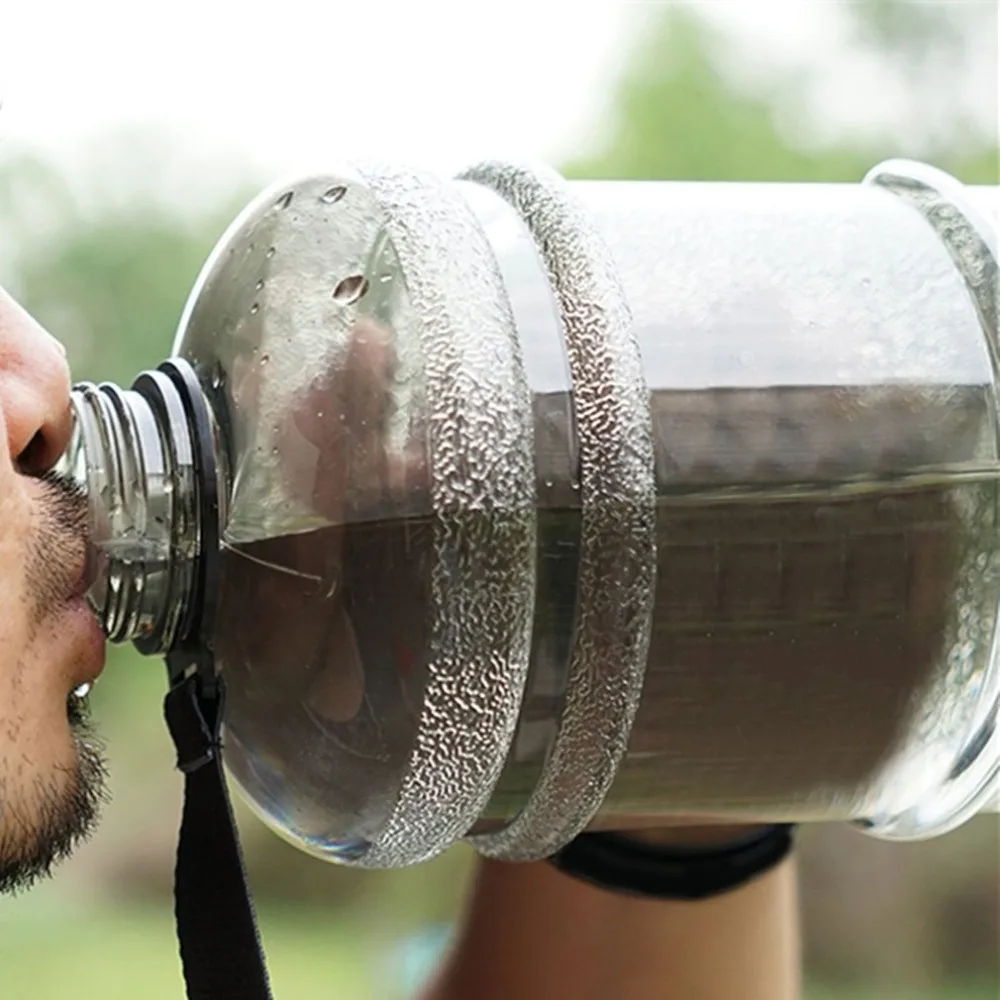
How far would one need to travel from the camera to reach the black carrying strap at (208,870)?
0.47 meters

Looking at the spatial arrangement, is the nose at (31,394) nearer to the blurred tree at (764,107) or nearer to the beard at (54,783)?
the beard at (54,783)

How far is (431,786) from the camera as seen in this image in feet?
1.57

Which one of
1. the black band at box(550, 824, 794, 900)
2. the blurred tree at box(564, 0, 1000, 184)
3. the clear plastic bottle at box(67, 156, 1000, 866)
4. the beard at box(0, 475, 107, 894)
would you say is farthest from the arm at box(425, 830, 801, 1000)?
the blurred tree at box(564, 0, 1000, 184)

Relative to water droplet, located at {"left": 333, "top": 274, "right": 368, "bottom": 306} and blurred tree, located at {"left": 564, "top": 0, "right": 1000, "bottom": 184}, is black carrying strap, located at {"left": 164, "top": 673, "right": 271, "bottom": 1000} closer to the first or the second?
water droplet, located at {"left": 333, "top": 274, "right": 368, "bottom": 306}

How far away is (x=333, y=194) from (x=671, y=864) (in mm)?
325

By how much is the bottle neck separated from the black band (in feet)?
0.79

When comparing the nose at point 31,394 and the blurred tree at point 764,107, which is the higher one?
the blurred tree at point 764,107

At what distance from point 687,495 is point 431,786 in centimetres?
13

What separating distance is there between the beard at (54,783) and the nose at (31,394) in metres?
0.01

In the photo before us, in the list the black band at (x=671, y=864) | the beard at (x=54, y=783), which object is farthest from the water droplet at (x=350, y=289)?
the black band at (x=671, y=864)

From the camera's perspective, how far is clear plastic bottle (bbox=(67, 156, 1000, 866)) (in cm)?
46

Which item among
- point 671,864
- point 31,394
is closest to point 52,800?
point 31,394

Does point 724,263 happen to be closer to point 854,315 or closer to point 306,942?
point 854,315

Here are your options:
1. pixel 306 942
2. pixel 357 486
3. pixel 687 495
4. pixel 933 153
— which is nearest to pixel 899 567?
pixel 687 495
